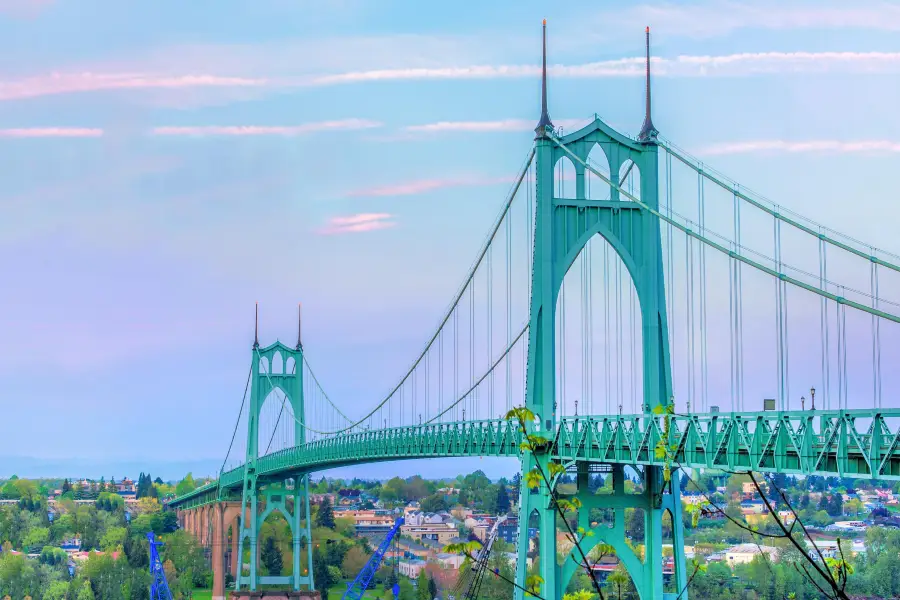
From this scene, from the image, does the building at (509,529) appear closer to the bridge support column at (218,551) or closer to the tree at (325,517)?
the tree at (325,517)

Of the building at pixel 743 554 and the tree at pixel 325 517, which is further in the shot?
the tree at pixel 325 517

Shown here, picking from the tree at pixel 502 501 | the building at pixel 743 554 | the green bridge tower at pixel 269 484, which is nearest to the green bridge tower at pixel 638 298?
the green bridge tower at pixel 269 484

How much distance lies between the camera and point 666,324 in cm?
3503

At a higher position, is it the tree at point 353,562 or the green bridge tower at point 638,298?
the green bridge tower at point 638,298

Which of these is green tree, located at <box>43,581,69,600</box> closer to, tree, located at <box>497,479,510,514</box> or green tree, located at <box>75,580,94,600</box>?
green tree, located at <box>75,580,94,600</box>

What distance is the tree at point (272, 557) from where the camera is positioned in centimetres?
11206

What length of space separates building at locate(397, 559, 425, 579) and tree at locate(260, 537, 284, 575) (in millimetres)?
10171

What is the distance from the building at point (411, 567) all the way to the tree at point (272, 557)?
10.2m

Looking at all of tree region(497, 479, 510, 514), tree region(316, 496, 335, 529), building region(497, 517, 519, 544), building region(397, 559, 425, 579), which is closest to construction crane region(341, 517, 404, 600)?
building region(397, 559, 425, 579)

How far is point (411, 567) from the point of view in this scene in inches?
4887

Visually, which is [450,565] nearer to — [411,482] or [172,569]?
[172,569]

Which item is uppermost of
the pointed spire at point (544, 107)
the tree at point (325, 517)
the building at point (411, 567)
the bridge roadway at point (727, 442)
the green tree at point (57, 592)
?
the pointed spire at point (544, 107)

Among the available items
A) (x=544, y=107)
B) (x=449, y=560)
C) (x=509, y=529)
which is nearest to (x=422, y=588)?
(x=449, y=560)

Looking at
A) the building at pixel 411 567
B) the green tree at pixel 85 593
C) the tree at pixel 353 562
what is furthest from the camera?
the building at pixel 411 567
